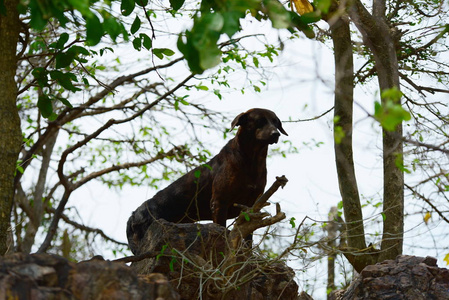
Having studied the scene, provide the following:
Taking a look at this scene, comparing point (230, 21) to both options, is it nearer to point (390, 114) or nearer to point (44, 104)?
point (390, 114)

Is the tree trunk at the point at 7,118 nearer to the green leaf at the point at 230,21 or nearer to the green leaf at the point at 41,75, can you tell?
the green leaf at the point at 41,75

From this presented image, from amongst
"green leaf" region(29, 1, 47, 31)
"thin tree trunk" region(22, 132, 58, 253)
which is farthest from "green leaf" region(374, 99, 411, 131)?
"thin tree trunk" region(22, 132, 58, 253)

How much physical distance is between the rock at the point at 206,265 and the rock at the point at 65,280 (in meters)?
1.62

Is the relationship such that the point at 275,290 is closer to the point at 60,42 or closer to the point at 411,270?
the point at 411,270

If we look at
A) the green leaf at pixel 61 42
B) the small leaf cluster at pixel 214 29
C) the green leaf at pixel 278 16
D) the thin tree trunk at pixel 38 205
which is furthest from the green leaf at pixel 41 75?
the thin tree trunk at pixel 38 205

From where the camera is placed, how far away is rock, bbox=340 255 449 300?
16.7ft

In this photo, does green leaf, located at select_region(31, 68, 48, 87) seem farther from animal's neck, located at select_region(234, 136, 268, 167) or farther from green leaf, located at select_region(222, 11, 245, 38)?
green leaf, located at select_region(222, 11, 245, 38)

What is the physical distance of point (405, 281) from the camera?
5.16 metres

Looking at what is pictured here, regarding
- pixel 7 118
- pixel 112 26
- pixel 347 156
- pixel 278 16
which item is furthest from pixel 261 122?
pixel 278 16

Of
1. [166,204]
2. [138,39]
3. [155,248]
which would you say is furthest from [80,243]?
[138,39]

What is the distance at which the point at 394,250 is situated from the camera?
664 cm

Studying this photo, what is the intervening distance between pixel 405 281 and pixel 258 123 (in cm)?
278

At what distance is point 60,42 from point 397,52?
4.69 meters

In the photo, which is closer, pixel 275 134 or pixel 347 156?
pixel 275 134
